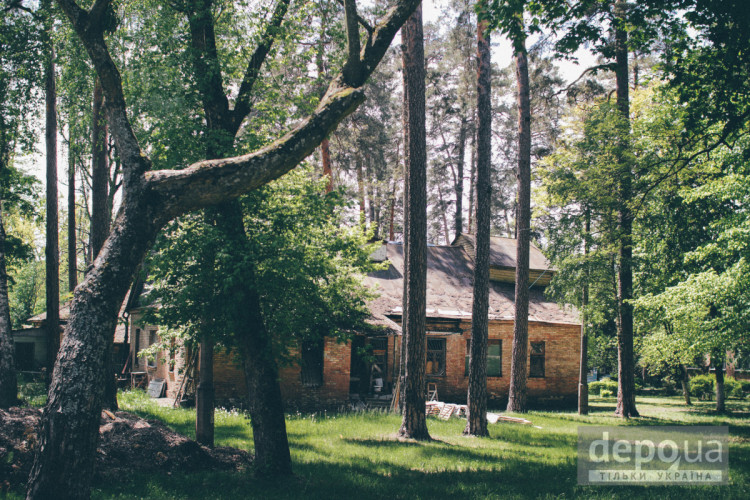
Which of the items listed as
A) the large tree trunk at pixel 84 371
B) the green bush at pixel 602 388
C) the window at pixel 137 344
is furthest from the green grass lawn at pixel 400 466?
the green bush at pixel 602 388

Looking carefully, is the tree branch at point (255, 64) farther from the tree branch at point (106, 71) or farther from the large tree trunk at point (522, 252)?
the large tree trunk at point (522, 252)

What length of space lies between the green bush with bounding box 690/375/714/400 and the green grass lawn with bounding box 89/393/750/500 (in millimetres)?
13325

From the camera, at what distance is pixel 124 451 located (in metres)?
8.05

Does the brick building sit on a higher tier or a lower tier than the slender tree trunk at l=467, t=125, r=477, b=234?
lower

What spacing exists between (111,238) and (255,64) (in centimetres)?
489

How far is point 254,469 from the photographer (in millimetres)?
7836

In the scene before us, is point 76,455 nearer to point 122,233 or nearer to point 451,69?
point 122,233

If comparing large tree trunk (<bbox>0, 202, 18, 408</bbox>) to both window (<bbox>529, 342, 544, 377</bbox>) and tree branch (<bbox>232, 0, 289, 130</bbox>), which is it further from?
window (<bbox>529, 342, 544, 377</bbox>)

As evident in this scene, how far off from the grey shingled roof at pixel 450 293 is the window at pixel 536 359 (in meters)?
1.21

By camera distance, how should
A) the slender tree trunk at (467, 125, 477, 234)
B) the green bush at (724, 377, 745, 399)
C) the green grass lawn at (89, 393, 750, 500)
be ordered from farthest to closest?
the slender tree trunk at (467, 125, 477, 234) < the green bush at (724, 377, 745, 399) < the green grass lawn at (89, 393, 750, 500)

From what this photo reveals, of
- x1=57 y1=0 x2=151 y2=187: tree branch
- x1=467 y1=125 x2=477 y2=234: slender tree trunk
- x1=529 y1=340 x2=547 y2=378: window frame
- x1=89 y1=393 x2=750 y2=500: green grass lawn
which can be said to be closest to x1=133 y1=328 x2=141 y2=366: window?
x1=89 y1=393 x2=750 y2=500: green grass lawn

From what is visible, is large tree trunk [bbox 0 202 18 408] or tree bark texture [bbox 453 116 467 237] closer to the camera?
large tree trunk [bbox 0 202 18 408]

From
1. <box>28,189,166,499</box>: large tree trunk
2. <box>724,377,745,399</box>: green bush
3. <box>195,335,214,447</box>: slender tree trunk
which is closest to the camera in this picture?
<box>28,189,166,499</box>: large tree trunk

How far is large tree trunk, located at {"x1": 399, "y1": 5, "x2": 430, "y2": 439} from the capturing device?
11.6 metres
